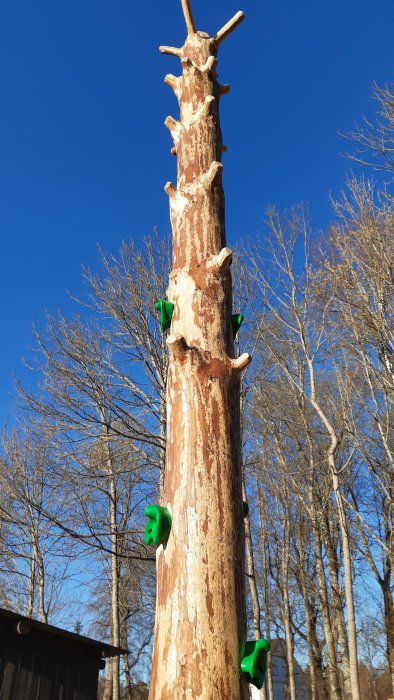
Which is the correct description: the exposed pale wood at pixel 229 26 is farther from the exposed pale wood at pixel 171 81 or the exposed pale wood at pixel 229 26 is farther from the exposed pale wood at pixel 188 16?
the exposed pale wood at pixel 171 81

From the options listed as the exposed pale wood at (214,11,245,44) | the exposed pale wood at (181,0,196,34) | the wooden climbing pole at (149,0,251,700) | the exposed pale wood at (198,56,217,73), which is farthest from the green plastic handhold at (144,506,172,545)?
the exposed pale wood at (181,0,196,34)

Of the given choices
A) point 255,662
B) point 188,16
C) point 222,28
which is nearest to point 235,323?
point 255,662

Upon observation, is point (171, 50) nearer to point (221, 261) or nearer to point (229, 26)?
point (229, 26)

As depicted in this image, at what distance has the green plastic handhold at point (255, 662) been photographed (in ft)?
6.10

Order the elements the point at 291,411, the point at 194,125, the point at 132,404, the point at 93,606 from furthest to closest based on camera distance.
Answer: the point at 93,606 < the point at 291,411 < the point at 132,404 < the point at 194,125

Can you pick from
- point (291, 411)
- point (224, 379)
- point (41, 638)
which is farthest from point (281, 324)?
point (224, 379)

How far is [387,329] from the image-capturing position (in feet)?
29.6

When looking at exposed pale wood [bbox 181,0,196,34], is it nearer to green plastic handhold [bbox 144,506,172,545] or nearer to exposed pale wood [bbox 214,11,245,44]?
exposed pale wood [bbox 214,11,245,44]

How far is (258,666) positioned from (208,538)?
1.49 feet

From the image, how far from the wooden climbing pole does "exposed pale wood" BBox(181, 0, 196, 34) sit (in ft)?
4.08

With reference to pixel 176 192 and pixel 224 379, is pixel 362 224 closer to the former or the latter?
pixel 176 192

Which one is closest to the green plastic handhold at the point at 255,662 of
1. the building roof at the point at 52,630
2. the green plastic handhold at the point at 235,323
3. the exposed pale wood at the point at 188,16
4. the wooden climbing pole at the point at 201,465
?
the wooden climbing pole at the point at 201,465

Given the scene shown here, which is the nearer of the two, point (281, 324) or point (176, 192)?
point (176, 192)

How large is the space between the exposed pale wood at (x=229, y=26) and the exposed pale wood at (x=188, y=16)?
0.73 ft
